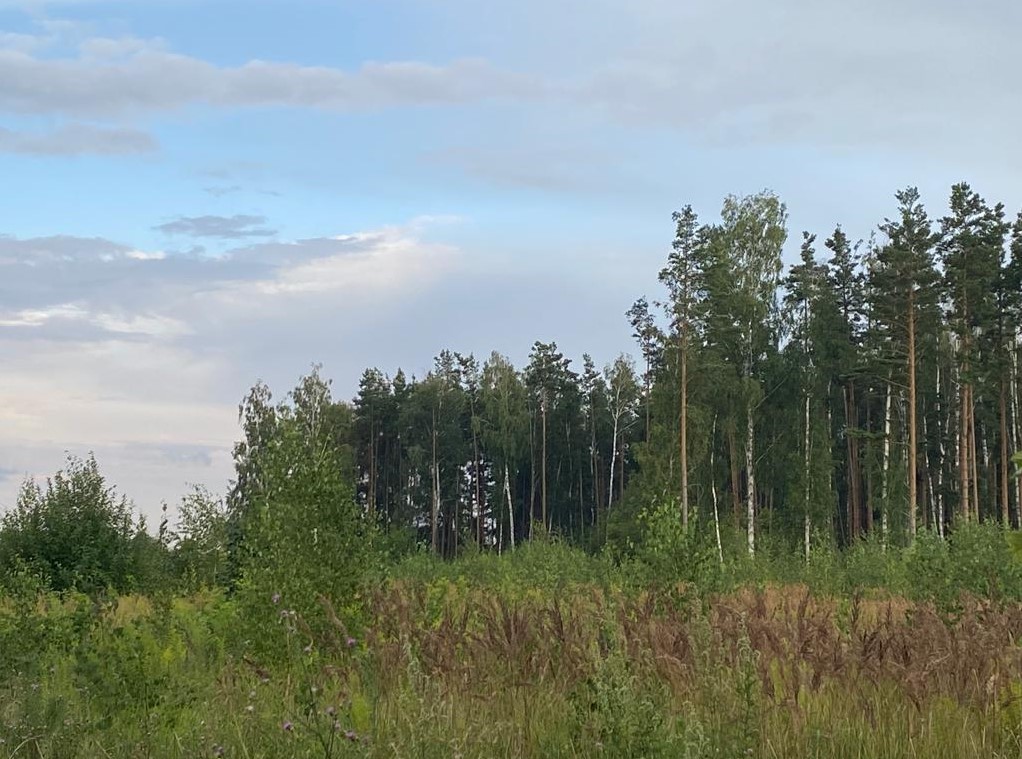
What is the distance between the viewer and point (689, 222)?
4028cm

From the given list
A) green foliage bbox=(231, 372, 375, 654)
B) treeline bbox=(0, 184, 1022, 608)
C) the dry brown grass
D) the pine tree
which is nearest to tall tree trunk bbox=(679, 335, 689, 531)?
treeline bbox=(0, 184, 1022, 608)

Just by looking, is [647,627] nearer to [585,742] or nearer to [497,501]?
[585,742]

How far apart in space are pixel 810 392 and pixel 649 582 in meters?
37.7

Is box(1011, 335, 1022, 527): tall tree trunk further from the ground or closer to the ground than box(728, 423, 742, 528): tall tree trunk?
further from the ground

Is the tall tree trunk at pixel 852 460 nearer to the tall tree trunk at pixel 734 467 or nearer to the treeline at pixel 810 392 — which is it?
the treeline at pixel 810 392

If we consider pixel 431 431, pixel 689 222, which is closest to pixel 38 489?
pixel 689 222

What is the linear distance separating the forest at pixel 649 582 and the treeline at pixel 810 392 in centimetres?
18

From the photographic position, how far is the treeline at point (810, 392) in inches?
1597

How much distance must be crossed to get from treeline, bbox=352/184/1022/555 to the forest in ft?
0.59

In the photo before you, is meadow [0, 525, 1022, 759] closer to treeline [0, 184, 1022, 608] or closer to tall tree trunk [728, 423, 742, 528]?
treeline [0, 184, 1022, 608]

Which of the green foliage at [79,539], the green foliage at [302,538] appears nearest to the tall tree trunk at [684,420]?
the green foliage at [79,539]

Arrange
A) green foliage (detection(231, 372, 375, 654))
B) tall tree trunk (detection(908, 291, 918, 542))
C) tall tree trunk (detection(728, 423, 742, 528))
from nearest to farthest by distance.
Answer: green foliage (detection(231, 372, 375, 654)) < tall tree trunk (detection(908, 291, 918, 542)) < tall tree trunk (detection(728, 423, 742, 528))

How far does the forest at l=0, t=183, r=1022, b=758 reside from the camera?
550 cm

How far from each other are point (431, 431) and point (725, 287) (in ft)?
89.6
